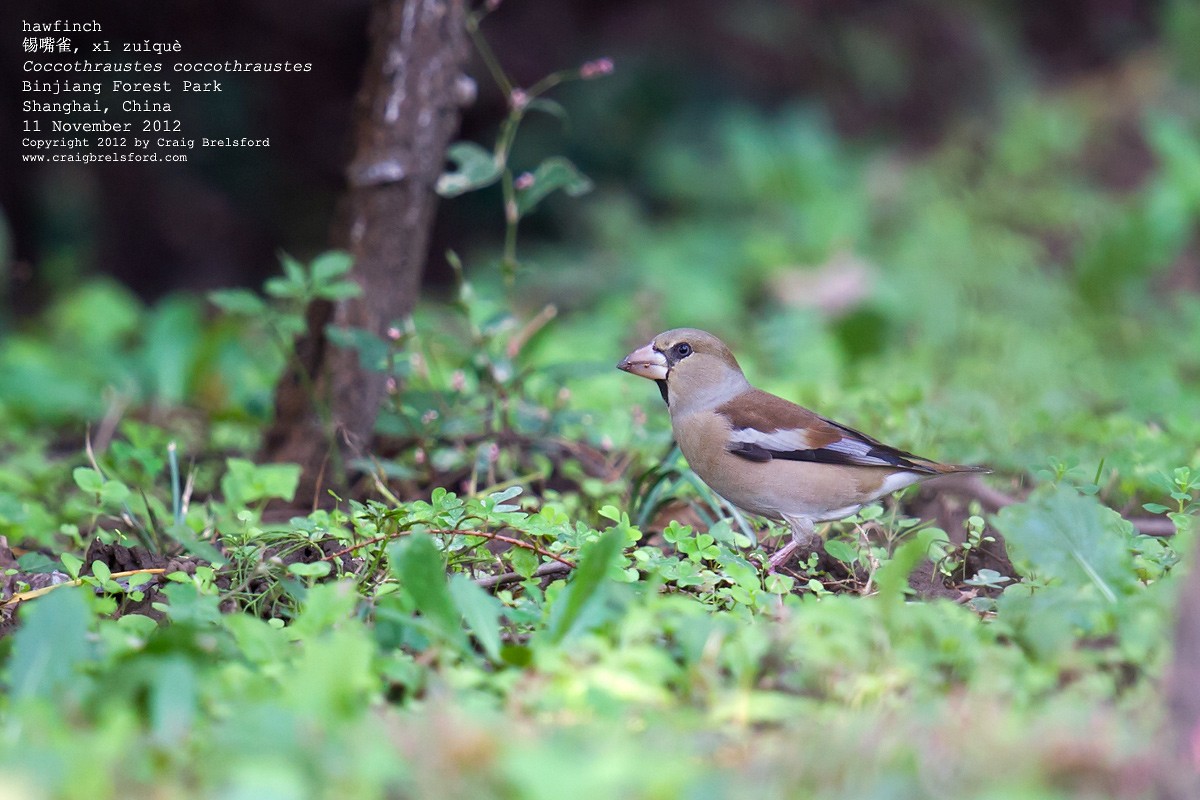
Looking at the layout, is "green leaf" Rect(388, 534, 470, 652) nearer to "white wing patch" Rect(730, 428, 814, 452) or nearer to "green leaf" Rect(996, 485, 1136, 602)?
"green leaf" Rect(996, 485, 1136, 602)

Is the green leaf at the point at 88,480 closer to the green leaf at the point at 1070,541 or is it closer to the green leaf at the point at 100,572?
the green leaf at the point at 100,572

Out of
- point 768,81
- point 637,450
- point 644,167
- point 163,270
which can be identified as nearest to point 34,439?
point 637,450

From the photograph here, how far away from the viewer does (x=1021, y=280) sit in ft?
28.2

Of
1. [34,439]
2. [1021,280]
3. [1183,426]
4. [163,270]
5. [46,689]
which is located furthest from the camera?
[163,270]

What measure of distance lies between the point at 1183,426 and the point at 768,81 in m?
6.66

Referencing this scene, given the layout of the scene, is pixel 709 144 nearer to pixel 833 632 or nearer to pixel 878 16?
pixel 878 16

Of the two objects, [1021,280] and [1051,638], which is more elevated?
[1021,280]

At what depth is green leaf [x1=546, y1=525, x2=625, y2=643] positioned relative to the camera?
2.72 meters

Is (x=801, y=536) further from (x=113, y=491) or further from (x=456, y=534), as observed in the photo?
(x=113, y=491)

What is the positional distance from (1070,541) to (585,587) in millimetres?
1099

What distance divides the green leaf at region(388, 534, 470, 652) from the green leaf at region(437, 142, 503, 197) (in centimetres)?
196

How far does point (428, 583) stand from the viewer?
2721mm

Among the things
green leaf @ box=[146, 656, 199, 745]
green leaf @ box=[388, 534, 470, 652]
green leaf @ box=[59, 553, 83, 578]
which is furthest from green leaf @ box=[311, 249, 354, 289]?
green leaf @ box=[146, 656, 199, 745]

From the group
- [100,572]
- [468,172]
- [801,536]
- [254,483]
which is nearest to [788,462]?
[801,536]
